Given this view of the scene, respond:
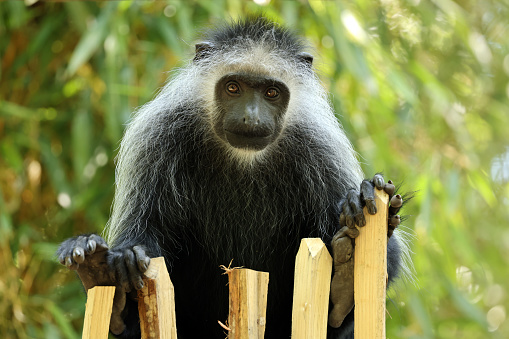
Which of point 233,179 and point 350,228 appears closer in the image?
point 350,228

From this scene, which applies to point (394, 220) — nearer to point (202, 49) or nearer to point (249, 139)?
point (249, 139)

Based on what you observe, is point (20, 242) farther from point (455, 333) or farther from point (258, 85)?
point (455, 333)

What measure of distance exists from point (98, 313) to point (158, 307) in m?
0.20

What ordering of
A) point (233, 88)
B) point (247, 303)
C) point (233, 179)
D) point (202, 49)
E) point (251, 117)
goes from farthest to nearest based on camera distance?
point (202, 49) → point (233, 179) → point (233, 88) → point (251, 117) → point (247, 303)

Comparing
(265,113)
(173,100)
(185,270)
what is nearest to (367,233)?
(265,113)

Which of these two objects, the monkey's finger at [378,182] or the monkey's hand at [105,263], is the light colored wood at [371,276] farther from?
the monkey's hand at [105,263]

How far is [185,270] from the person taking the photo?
3.29 meters

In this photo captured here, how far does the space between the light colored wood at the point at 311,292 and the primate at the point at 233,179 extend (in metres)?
0.73

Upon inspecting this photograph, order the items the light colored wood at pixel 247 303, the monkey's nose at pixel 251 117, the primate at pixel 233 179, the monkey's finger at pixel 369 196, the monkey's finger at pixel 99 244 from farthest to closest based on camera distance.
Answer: the primate at pixel 233 179 → the monkey's nose at pixel 251 117 → the monkey's finger at pixel 99 244 → the monkey's finger at pixel 369 196 → the light colored wood at pixel 247 303

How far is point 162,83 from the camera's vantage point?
15.8 feet

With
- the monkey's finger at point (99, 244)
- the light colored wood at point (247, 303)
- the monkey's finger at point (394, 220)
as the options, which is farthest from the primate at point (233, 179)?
the light colored wood at point (247, 303)

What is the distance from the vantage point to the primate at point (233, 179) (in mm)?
3162

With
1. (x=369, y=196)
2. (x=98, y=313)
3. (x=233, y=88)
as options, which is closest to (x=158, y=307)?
(x=98, y=313)

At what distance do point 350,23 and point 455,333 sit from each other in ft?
11.4
